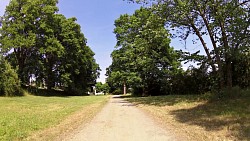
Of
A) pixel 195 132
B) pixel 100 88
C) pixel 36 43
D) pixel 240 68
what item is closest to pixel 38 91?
pixel 36 43

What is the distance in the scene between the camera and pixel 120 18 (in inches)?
1585

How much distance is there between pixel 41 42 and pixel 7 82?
1100 centimetres

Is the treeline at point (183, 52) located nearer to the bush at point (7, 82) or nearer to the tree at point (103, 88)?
the bush at point (7, 82)

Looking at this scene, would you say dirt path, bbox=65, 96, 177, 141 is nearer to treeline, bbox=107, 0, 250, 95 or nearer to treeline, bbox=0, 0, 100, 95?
treeline, bbox=107, 0, 250, 95

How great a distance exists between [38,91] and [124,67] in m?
16.8

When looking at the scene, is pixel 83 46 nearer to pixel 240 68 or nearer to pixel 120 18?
pixel 120 18

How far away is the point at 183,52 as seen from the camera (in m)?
22.0

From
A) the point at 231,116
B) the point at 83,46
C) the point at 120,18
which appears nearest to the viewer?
the point at 231,116

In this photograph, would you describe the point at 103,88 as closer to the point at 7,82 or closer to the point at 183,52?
the point at 7,82

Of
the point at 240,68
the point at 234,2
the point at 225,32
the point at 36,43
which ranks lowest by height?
the point at 240,68

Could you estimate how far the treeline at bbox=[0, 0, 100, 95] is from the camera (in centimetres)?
4234

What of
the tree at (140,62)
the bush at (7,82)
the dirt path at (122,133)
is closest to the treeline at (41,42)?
the bush at (7,82)

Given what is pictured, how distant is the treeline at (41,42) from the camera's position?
139ft

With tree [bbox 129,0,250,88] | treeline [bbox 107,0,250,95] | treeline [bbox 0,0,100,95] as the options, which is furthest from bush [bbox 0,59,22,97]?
tree [bbox 129,0,250,88]
